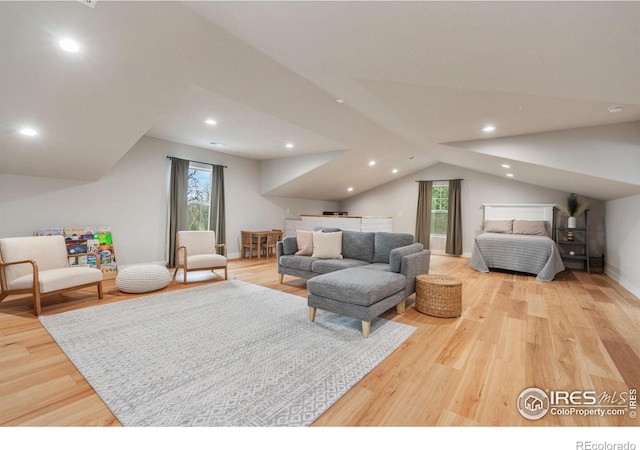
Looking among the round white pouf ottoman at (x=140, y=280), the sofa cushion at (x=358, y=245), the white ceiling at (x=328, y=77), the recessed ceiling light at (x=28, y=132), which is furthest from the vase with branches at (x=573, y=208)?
the recessed ceiling light at (x=28, y=132)

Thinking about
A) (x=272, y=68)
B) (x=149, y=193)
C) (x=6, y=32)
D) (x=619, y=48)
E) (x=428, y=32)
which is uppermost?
(x=272, y=68)

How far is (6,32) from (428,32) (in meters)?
2.76

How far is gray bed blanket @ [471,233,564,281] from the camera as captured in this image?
16.2ft

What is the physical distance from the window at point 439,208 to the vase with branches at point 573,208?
257 cm

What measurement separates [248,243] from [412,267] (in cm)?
455

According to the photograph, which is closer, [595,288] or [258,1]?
[258,1]

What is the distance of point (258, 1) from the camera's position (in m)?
1.74

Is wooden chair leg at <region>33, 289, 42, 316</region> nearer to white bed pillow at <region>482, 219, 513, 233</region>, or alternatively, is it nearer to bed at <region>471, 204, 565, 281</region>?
bed at <region>471, 204, 565, 281</region>

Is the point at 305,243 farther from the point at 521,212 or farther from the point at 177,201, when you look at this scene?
the point at 521,212

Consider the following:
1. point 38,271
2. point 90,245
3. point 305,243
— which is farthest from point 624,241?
point 90,245

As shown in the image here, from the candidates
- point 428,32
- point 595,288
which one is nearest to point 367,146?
point 428,32

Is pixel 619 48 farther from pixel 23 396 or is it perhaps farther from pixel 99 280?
pixel 99 280

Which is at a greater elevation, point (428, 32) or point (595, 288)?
point (428, 32)

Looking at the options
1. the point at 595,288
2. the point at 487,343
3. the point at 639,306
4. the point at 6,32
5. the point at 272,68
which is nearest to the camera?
the point at 6,32
